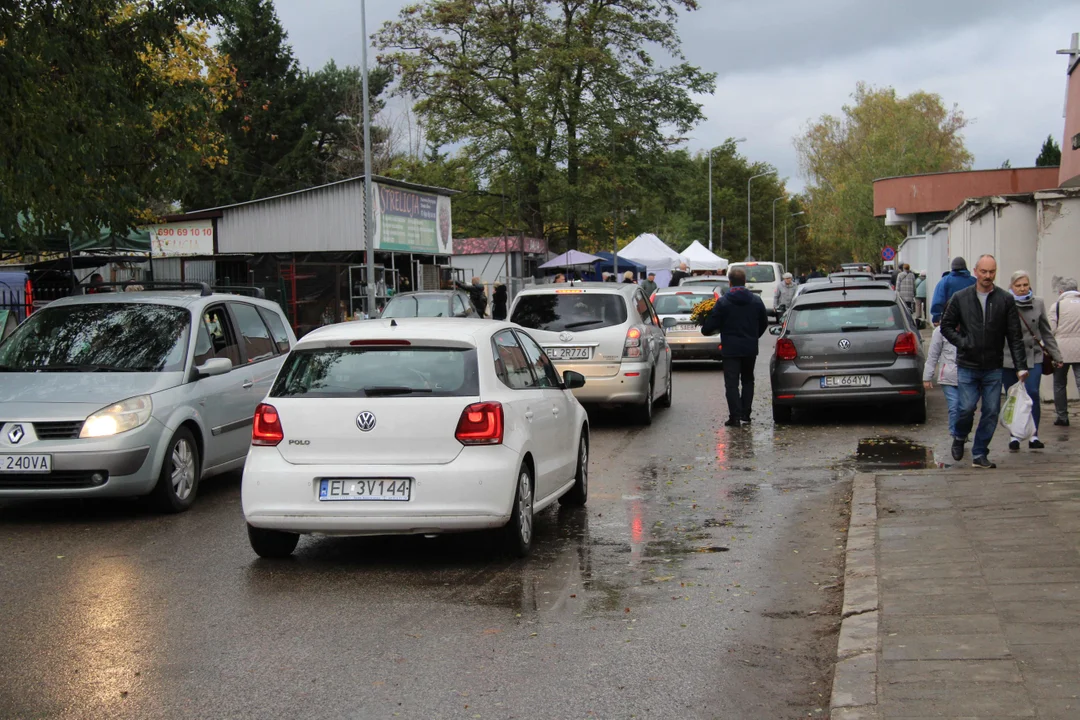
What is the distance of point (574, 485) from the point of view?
9648 millimetres

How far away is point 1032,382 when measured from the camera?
12484 millimetres

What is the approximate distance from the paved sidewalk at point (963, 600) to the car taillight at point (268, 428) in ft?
11.4

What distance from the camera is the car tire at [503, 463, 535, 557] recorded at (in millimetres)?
7648

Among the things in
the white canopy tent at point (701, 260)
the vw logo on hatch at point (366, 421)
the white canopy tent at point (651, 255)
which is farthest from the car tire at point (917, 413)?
the white canopy tent at point (701, 260)

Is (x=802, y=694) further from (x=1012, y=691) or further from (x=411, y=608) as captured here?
(x=411, y=608)

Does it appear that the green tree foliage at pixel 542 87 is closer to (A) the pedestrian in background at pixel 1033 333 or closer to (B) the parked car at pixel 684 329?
(B) the parked car at pixel 684 329

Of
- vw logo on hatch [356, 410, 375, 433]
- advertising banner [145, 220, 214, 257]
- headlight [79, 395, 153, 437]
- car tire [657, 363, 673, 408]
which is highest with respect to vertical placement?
advertising banner [145, 220, 214, 257]

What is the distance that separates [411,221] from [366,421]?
102 feet

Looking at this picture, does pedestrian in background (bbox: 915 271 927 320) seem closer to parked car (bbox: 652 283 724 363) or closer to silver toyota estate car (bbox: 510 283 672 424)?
parked car (bbox: 652 283 724 363)

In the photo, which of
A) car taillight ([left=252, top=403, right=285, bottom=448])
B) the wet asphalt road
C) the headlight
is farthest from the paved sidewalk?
the headlight

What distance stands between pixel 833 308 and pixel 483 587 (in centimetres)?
897

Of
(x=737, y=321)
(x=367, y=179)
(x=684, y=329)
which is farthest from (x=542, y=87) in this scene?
(x=737, y=321)

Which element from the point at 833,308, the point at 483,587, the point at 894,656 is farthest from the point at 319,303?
the point at 894,656

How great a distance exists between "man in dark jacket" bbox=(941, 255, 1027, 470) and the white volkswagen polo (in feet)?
14.5
